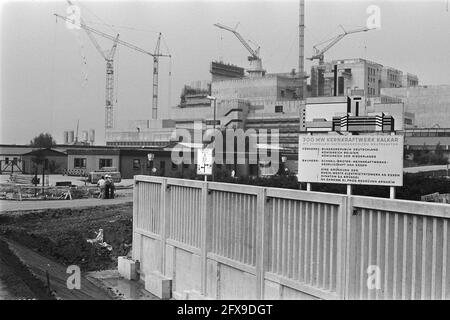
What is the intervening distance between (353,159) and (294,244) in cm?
145

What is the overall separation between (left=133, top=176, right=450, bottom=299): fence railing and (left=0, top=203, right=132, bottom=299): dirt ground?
9.46ft

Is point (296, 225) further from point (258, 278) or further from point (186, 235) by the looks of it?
point (186, 235)

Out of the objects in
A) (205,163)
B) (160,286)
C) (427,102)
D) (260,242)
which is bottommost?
(160,286)

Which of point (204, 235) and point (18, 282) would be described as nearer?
point (204, 235)

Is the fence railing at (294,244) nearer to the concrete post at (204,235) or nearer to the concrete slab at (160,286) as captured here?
the concrete post at (204,235)

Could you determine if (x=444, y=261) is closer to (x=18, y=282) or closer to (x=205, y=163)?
(x=205, y=163)

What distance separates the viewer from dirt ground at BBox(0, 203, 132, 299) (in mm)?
15273

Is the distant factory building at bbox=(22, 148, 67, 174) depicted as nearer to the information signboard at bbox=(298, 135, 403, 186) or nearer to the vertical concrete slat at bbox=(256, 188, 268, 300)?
the vertical concrete slat at bbox=(256, 188, 268, 300)

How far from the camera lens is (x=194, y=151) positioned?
51.0 m

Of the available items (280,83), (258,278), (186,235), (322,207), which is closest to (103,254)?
(186,235)

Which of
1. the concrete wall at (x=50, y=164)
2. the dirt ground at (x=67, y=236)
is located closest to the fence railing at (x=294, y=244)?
the dirt ground at (x=67, y=236)

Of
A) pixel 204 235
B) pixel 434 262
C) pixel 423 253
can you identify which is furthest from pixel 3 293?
pixel 434 262

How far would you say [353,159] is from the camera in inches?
303

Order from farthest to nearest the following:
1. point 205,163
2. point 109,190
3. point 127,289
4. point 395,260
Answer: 1. point 109,190
2. point 127,289
3. point 205,163
4. point 395,260
